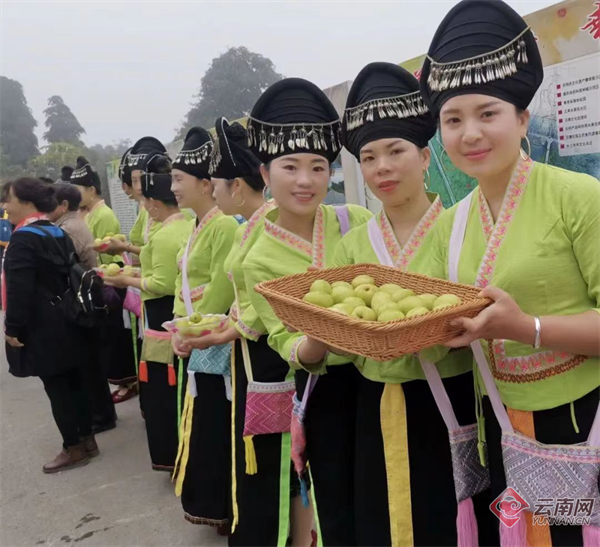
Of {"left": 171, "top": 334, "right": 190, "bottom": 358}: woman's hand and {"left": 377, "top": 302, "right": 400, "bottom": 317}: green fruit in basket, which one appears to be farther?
{"left": 171, "top": 334, "right": 190, "bottom": 358}: woman's hand

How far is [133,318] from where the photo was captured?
4.84 m

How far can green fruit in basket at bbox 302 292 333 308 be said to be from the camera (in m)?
1.36

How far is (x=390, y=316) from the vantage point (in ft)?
3.91

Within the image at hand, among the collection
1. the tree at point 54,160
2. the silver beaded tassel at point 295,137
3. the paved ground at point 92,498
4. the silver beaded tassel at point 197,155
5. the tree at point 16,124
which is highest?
the tree at point 16,124

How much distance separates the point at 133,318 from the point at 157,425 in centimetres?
147

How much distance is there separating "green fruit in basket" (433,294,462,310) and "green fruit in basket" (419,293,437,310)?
15 millimetres

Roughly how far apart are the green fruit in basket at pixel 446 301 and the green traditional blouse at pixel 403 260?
0.27 meters

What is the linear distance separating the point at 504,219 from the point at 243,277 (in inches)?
48.5

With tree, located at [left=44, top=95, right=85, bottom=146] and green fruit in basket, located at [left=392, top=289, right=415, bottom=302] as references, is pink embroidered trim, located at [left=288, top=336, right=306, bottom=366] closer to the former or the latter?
green fruit in basket, located at [left=392, top=289, right=415, bottom=302]

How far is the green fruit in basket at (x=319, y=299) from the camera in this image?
4.47 ft

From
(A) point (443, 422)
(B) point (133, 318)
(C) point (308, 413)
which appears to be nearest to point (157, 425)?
(B) point (133, 318)

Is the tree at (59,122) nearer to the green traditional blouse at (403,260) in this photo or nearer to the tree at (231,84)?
the tree at (231,84)

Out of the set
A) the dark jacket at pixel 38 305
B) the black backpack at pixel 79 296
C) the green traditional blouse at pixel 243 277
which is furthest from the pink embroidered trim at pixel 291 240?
the dark jacket at pixel 38 305

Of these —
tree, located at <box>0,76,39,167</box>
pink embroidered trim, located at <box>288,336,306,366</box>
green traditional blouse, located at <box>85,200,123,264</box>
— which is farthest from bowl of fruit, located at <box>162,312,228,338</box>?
tree, located at <box>0,76,39,167</box>
